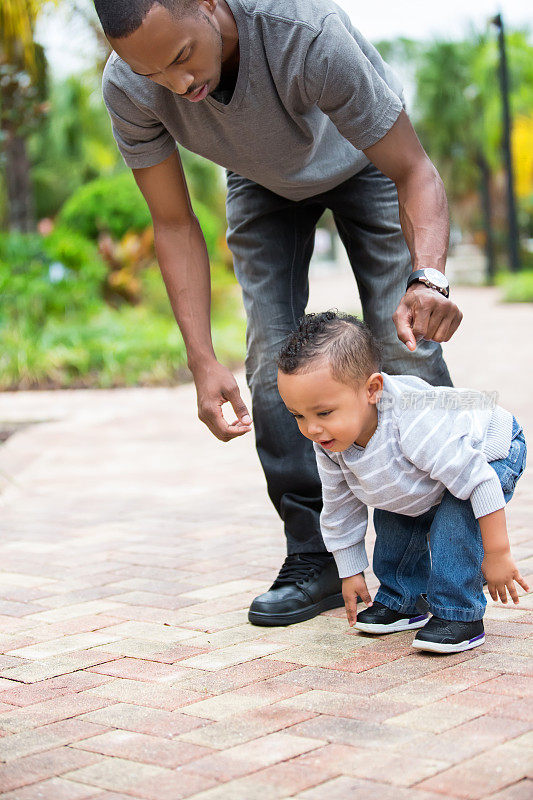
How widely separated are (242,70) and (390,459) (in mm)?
971

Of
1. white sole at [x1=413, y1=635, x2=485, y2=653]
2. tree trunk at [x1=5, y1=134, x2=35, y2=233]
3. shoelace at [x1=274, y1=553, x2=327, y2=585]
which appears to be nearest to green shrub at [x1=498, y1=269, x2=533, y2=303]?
tree trunk at [x1=5, y1=134, x2=35, y2=233]

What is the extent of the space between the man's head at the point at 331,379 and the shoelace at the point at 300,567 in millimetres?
589

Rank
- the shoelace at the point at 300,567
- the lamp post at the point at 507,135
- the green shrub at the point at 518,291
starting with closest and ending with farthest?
the shoelace at the point at 300,567, the green shrub at the point at 518,291, the lamp post at the point at 507,135

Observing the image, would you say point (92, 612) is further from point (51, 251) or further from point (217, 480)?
point (51, 251)

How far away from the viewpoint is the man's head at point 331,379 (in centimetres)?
221

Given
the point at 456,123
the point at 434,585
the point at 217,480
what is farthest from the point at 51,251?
the point at 456,123

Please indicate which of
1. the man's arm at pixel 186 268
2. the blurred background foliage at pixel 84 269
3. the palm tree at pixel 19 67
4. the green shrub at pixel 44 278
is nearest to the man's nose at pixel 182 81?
→ the man's arm at pixel 186 268

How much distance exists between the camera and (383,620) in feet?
8.28

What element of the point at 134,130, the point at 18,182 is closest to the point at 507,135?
the point at 18,182

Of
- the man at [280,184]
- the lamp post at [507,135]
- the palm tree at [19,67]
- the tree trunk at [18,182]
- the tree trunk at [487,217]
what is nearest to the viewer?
the man at [280,184]

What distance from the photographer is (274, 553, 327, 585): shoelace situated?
273 cm

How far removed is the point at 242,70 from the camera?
236 centimetres

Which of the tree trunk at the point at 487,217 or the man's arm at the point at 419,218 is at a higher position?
the man's arm at the point at 419,218

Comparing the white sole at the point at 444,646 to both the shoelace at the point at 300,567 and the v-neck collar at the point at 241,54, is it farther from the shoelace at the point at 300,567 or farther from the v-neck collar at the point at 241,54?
the v-neck collar at the point at 241,54
